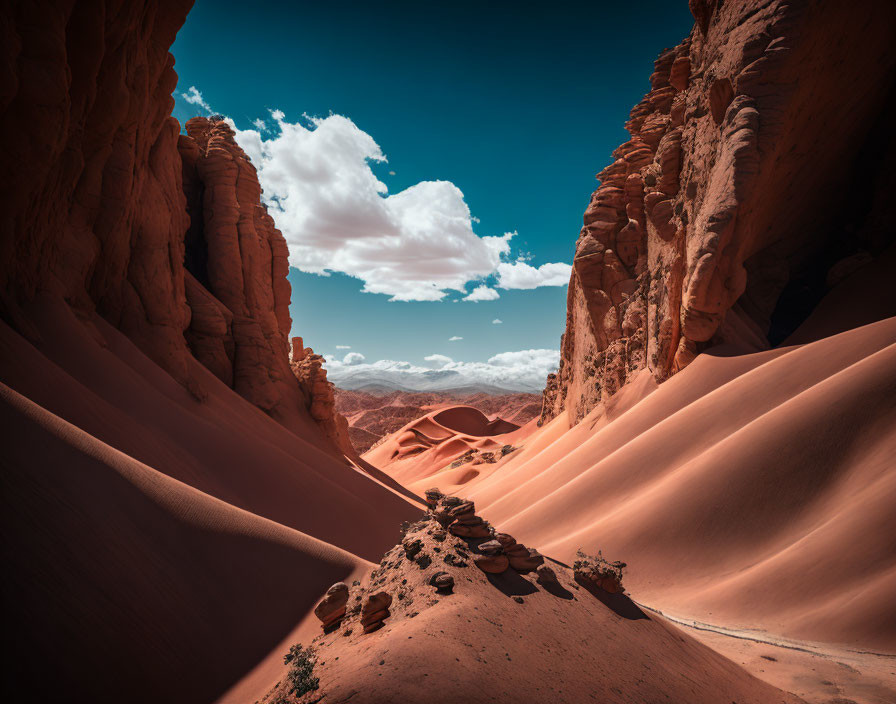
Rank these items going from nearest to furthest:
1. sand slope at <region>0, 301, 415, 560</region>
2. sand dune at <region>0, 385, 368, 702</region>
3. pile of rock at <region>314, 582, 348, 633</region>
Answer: sand dune at <region>0, 385, 368, 702</region> → pile of rock at <region>314, 582, 348, 633</region> → sand slope at <region>0, 301, 415, 560</region>

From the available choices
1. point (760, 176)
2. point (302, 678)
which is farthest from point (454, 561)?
point (760, 176)

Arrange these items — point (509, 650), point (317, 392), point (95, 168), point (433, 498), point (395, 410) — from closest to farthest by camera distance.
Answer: point (509, 650), point (433, 498), point (95, 168), point (317, 392), point (395, 410)

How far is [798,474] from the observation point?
10.8 m

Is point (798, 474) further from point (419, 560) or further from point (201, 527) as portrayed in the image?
point (201, 527)

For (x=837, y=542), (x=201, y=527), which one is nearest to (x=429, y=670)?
(x=201, y=527)

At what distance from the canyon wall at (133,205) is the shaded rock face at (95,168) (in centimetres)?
3

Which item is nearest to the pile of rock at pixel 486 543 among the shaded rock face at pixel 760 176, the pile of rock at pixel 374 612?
the pile of rock at pixel 374 612

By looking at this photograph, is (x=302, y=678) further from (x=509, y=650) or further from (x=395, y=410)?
(x=395, y=410)

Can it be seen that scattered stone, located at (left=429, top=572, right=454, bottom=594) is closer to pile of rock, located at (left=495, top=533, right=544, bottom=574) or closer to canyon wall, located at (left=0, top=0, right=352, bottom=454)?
pile of rock, located at (left=495, top=533, right=544, bottom=574)

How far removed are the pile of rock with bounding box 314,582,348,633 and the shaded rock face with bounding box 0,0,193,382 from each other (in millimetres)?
7665

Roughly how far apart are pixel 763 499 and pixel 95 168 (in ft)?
59.1

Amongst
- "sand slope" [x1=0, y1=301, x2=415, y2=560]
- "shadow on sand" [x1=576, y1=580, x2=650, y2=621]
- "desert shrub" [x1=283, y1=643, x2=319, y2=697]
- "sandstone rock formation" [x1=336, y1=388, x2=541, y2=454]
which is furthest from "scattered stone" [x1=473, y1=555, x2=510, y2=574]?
"sandstone rock formation" [x1=336, y1=388, x2=541, y2=454]

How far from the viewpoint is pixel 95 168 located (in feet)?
36.2

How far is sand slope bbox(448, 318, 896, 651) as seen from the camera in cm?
841
